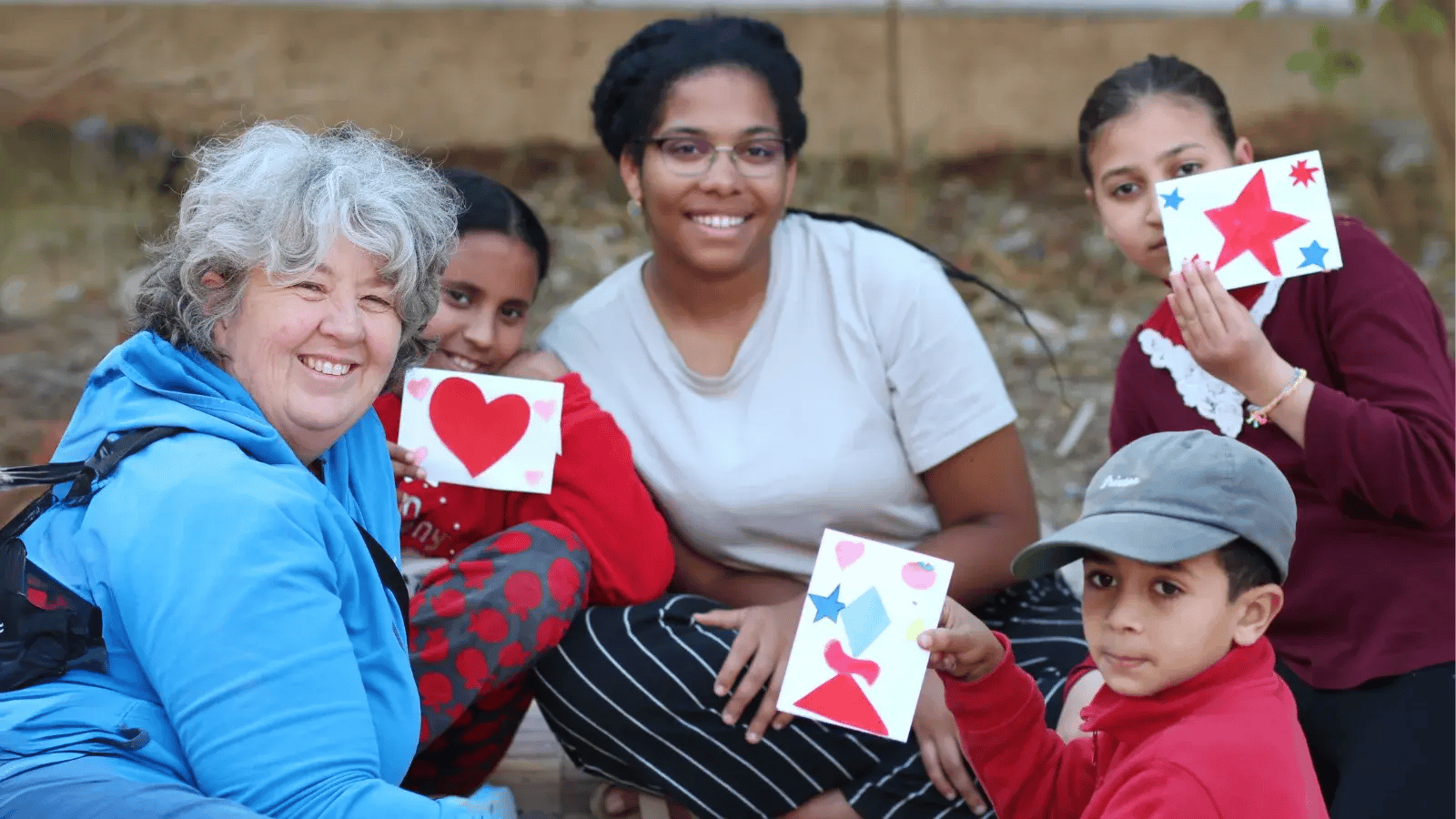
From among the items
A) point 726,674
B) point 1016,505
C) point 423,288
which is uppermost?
point 423,288

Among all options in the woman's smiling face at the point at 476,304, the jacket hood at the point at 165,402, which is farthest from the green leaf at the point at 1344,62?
the jacket hood at the point at 165,402

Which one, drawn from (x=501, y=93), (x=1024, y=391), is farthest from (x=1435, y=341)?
(x=501, y=93)

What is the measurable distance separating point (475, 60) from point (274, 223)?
16.6ft

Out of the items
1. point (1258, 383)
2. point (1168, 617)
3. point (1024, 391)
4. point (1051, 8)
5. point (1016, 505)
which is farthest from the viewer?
point (1051, 8)

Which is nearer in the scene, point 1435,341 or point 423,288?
point 423,288

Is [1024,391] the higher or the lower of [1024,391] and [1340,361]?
the lower

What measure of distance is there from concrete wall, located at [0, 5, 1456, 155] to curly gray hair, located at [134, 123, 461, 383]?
4743 mm

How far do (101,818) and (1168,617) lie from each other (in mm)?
1416

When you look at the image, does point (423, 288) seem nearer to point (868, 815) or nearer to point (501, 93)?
point (868, 815)

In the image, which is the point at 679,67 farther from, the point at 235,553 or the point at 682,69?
the point at 235,553

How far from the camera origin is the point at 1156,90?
9.89ft

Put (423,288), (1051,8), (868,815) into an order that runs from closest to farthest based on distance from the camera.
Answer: (423,288), (868,815), (1051,8)

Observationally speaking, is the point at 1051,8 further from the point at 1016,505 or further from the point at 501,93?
the point at 1016,505

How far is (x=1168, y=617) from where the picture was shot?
7.13 ft
